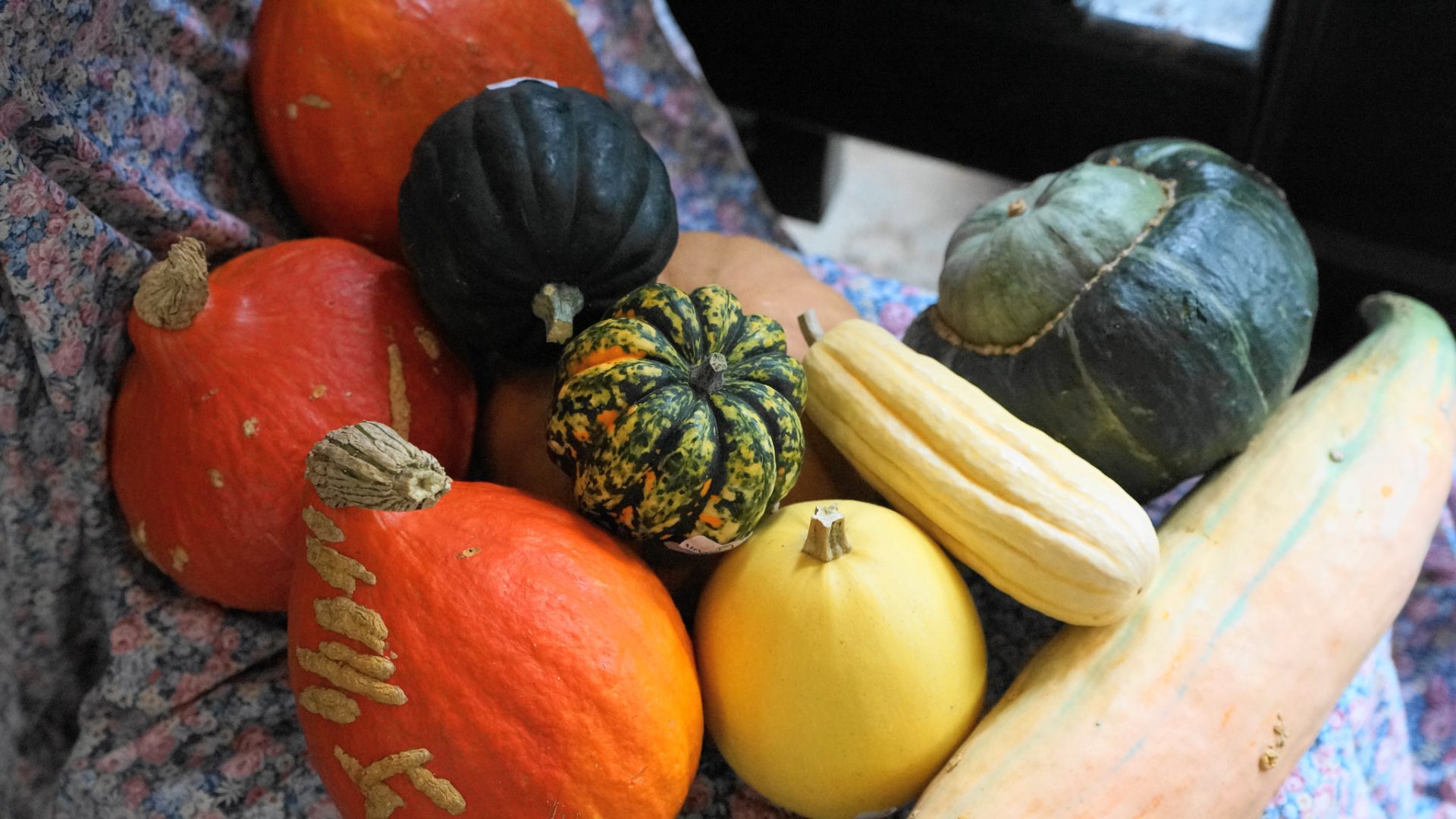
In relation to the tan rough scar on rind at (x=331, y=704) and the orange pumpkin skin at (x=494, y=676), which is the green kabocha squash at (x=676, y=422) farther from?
the tan rough scar on rind at (x=331, y=704)

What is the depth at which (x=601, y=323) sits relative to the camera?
0.86 meters

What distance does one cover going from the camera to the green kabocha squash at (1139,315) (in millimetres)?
923

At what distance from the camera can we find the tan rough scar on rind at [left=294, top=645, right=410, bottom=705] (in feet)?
2.37

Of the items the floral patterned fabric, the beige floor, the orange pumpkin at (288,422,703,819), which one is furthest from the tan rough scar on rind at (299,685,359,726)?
the beige floor

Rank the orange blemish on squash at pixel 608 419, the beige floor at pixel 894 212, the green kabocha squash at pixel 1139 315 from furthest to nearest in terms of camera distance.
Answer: the beige floor at pixel 894 212 < the green kabocha squash at pixel 1139 315 < the orange blemish on squash at pixel 608 419

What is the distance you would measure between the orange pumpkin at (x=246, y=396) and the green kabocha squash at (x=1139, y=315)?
527 millimetres

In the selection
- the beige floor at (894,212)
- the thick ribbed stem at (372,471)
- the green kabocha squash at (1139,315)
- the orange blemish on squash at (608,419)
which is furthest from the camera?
the beige floor at (894,212)

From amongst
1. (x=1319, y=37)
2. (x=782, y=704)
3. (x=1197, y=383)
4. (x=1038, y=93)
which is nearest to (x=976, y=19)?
(x=1038, y=93)

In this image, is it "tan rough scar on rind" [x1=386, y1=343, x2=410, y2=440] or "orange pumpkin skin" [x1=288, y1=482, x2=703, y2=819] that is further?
"tan rough scar on rind" [x1=386, y1=343, x2=410, y2=440]

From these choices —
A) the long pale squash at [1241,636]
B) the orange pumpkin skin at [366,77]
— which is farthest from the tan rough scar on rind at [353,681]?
the orange pumpkin skin at [366,77]

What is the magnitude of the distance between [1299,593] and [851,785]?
16.2 inches

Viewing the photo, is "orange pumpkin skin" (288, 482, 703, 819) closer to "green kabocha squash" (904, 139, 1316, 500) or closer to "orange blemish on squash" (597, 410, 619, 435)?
"orange blemish on squash" (597, 410, 619, 435)

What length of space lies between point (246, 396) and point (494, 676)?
0.33 metres

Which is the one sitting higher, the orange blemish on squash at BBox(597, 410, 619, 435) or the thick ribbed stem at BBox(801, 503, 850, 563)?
the orange blemish on squash at BBox(597, 410, 619, 435)
